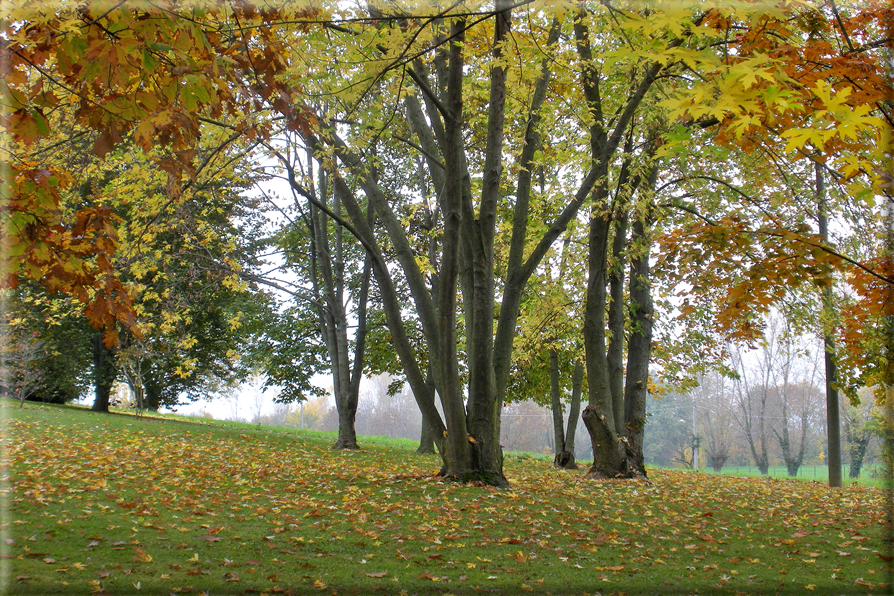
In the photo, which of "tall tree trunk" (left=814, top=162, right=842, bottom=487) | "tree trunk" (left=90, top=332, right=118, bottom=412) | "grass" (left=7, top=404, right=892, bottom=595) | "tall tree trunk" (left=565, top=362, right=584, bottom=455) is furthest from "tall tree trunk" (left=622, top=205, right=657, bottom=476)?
"tree trunk" (left=90, top=332, right=118, bottom=412)

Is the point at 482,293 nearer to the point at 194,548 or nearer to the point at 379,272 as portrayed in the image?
the point at 379,272

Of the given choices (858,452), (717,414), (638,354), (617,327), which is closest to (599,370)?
(617,327)

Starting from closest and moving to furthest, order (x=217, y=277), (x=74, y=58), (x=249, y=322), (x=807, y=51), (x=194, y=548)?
1. (x=74, y=58)
2. (x=194, y=548)
3. (x=807, y=51)
4. (x=217, y=277)
5. (x=249, y=322)

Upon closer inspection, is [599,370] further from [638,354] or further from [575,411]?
[575,411]

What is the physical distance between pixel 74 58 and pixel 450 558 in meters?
3.70

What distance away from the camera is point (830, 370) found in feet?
37.6

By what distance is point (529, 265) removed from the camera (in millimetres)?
6562

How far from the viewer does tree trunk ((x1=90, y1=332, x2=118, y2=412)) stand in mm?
17984

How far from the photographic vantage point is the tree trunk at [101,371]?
59.0 feet

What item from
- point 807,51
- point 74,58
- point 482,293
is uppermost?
point 807,51

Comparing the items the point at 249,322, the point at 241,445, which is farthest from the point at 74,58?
the point at 249,322

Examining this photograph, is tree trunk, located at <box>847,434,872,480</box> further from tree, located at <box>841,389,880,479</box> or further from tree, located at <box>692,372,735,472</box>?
tree, located at <box>692,372,735,472</box>

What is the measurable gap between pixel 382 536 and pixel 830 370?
37.4ft

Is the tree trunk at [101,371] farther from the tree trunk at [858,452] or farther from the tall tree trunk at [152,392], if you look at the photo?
the tree trunk at [858,452]
